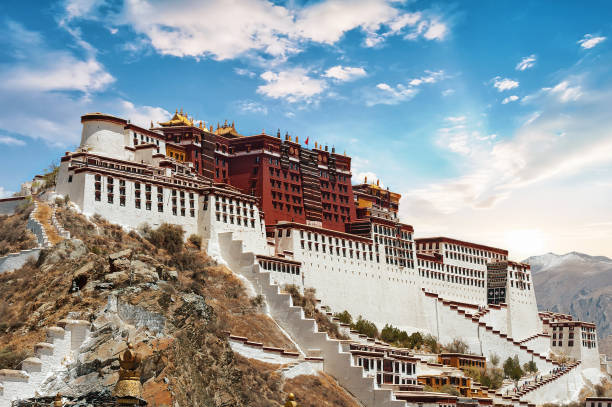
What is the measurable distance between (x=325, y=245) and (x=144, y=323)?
37.8 m

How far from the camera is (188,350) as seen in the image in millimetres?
49250

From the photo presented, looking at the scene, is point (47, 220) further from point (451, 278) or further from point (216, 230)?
point (451, 278)

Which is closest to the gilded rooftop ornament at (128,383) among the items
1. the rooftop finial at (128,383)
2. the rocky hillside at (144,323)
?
the rooftop finial at (128,383)

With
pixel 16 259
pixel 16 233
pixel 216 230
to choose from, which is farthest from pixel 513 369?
pixel 16 259

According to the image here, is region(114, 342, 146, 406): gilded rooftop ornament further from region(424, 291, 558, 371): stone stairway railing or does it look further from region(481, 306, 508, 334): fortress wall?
region(481, 306, 508, 334): fortress wall

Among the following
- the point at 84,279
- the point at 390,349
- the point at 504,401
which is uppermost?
the point at 84,279

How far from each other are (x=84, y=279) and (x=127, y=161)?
2541 cm

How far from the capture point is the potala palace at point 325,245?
235 ft

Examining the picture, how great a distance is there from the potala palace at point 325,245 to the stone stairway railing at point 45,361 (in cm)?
2410

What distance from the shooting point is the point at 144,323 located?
4991 centimetres

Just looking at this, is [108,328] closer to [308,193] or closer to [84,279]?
[84,279]

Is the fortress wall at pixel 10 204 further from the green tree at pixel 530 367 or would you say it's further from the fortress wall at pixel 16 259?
the green tree at pixel 530 367

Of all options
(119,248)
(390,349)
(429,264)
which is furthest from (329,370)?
(429,264)

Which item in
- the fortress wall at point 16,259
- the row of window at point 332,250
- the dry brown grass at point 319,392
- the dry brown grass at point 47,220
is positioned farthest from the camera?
the row of window at point 332,250
